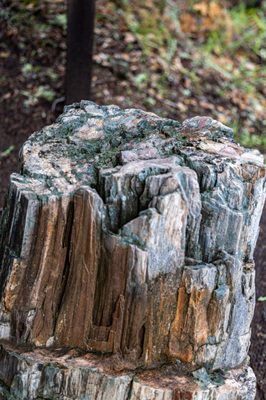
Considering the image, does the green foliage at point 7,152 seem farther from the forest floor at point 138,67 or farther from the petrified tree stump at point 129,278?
the petrified tree stump at point 129,278

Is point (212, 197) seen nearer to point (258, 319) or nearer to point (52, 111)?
point (258, 319)

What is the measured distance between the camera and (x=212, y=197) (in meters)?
2.49

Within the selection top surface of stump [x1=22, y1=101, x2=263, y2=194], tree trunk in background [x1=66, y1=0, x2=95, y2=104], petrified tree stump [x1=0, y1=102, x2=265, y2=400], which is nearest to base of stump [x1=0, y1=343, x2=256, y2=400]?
petrified tree stump [x1=0, y1=102, x2=265, y2=400]

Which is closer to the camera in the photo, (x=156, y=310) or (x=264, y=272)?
(x=156, y=310)

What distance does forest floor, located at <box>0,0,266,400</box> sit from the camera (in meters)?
5.86

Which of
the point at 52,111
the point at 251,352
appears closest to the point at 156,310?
the point at 251,352

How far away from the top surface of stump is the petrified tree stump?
16mm

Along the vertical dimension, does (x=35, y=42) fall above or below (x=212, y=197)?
above

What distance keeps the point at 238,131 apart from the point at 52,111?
174cm

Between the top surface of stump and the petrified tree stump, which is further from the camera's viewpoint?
the top surface of stump

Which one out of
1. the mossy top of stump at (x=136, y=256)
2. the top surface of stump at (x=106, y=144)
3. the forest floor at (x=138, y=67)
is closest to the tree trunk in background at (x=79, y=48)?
the forest floor at (x=138, y=67)

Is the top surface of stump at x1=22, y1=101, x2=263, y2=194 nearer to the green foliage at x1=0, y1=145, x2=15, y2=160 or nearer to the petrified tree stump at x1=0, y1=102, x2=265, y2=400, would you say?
the petrified tree stump at x1=0, y1=102, x2=265, y2=400

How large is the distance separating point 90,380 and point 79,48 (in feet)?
10.9

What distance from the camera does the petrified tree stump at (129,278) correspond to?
7.89 feet
